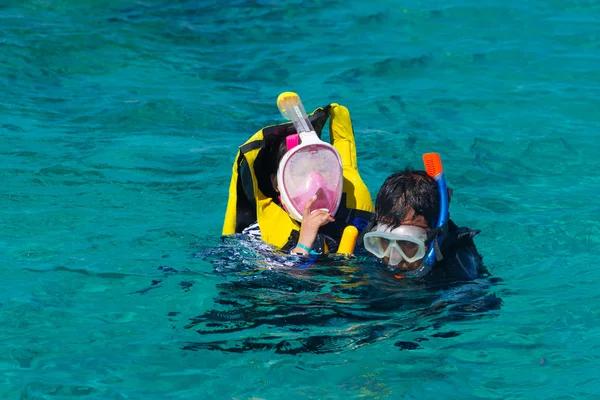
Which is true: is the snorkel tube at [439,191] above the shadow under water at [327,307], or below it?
above

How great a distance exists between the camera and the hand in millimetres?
4578

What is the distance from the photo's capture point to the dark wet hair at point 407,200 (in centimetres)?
424

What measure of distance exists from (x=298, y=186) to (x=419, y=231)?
30.3 inches

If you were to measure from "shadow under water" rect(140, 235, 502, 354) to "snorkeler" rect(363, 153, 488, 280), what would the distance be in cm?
9

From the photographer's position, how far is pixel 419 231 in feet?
13.8

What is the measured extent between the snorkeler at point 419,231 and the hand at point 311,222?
274mm

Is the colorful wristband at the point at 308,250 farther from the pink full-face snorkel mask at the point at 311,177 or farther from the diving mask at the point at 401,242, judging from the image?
the diving mask at the point at 401,242

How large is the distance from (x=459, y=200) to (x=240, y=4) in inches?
259

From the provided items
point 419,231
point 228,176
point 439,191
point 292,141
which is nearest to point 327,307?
point 419,231

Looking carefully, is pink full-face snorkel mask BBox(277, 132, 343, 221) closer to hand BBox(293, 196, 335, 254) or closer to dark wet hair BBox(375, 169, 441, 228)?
hand BBox(293, 196, 335, 254)

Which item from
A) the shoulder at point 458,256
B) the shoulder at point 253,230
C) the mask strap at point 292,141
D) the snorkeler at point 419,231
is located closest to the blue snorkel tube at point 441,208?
the snorkeler at point 419,231

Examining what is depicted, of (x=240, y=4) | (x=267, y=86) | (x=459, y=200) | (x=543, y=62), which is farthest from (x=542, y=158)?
(x=240, y=4)

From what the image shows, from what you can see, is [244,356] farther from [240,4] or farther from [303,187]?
[240,4]

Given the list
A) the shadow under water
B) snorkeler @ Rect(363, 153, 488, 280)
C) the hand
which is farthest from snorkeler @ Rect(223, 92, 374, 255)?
snorkeler @ Rect(363, 153, 488, 280)
